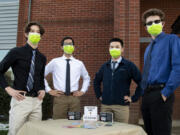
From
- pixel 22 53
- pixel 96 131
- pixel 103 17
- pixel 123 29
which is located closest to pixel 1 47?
pixel 103 17

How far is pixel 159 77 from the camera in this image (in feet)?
7.66

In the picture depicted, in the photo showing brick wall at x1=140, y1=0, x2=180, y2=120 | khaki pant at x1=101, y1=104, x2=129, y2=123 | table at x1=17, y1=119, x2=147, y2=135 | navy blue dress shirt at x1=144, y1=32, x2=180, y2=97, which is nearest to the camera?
table at x1=17, y1=119, x2=147, y2=135

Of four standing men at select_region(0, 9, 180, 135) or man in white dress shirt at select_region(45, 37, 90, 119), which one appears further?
man in white dress shirt at select_region(45, 37, 90, 119)

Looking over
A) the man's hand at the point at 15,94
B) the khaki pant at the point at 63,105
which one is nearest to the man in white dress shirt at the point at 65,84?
the khaki pant at the point at 63,105

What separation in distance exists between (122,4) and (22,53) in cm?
377

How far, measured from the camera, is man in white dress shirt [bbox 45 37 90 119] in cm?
340

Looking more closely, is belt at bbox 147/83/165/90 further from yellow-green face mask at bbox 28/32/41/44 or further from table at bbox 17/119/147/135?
yellow-green face mask at bbox 28/32/41/44

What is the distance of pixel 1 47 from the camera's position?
7.77 meters

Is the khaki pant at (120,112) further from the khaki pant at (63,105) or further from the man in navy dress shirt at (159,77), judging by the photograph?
the khaki pant at (63,105)

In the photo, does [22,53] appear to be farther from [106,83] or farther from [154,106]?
[154,106]

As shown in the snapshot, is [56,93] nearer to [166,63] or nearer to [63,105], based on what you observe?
[63,105]

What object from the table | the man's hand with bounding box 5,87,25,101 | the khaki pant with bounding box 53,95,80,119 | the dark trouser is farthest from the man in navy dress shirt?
the man's hand with bounding box 5,87,25,101

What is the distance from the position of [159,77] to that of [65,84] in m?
1.71

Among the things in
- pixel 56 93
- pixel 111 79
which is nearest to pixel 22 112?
pixel 56 93
